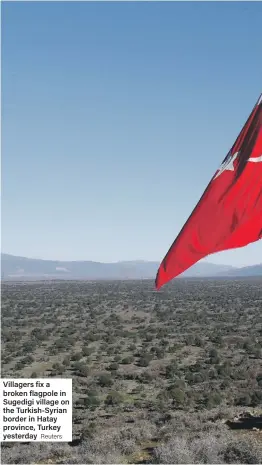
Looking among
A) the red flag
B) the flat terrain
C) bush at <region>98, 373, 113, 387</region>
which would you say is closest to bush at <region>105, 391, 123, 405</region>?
the flat terrain

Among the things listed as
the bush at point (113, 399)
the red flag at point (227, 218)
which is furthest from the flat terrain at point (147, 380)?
the red flag at point (227, 218)

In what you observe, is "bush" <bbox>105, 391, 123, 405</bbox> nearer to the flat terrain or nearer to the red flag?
the flat terrain

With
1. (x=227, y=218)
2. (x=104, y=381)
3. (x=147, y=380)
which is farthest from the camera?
(x=147, y=380)

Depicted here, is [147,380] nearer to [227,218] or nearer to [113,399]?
Result: [113,399]

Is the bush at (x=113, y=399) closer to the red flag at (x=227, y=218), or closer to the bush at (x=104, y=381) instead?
the bush at (x=104, y=381)

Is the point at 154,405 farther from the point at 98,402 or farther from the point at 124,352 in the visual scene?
the point at 124,352

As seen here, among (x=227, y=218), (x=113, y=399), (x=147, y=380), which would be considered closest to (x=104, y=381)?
(x=147, y=380)

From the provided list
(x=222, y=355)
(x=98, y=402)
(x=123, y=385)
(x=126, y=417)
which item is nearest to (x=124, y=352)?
(x=222, y=355)
